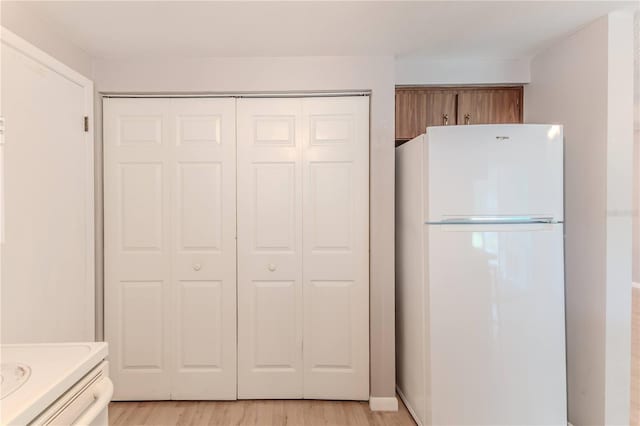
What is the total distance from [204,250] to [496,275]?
1.78m

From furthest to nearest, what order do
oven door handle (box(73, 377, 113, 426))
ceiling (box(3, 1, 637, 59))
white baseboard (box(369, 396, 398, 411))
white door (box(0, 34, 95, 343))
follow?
white baseboard (box(369, 396, 398, 411)) < ceiling (box(3, 1, 637, 59)) < white door (box(0, 34, 95, 343)) < oven door handle (box(73, 377, 113, 426))

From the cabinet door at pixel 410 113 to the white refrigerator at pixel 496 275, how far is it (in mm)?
690

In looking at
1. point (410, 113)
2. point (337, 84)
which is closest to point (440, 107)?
point (410, 113)

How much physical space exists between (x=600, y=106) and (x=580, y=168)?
327 millimetres

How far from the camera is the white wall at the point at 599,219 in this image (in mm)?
1683

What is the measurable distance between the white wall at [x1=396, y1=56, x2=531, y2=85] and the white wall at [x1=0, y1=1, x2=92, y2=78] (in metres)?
2.02

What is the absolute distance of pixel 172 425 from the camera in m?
2.03

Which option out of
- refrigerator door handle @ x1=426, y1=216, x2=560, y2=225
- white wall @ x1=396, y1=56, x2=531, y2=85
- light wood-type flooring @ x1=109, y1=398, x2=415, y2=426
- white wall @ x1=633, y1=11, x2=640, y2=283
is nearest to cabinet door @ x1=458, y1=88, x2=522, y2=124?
white wall @ x1=396, y1=56, x2=531, y2=85

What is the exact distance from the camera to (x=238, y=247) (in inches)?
88.6

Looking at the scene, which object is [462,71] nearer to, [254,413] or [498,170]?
[498,170]

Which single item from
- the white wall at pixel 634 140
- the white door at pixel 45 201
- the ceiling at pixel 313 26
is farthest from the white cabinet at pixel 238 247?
the white wall at pixel 634 140

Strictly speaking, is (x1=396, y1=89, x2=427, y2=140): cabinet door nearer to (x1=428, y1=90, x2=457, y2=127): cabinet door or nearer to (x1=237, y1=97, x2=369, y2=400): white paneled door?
(x1=428, y1=90, x2=457, y2=127): cabinet door

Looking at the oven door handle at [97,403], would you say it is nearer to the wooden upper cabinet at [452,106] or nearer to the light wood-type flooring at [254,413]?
the light wood-type flooring at [254,413]

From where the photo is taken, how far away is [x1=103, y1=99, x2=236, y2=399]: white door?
7.33 feet
